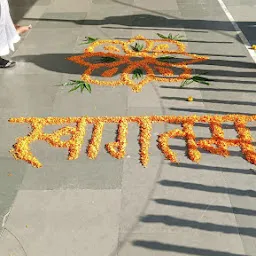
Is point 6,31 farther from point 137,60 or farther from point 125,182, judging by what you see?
point 125,182

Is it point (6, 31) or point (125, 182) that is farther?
point (6, 31)

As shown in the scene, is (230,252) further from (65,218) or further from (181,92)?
(181,92)

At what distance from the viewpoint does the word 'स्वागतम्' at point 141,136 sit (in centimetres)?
512

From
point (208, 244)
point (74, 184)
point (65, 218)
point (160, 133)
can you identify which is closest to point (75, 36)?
point (160, 133)

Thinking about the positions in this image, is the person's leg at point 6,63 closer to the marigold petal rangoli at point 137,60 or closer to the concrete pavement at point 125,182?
the concrete pavement at point 125,182

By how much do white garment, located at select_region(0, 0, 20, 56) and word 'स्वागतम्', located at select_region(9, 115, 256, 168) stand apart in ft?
7.04

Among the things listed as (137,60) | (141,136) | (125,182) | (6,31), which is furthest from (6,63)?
(125,182)

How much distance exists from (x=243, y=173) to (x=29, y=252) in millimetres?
2779

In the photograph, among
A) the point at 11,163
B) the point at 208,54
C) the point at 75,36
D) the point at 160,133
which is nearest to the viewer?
the point at 11,163

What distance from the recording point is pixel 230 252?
3.83 m

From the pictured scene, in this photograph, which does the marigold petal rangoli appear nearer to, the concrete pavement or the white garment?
the concrete pavement

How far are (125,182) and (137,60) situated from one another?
3.60 meters

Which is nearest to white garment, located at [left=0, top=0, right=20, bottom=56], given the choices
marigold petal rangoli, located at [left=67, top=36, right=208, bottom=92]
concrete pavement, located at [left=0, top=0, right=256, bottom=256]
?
concrete pavement, located at [left=0, top=0, right=256, bottom=256]

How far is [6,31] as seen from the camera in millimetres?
7332
